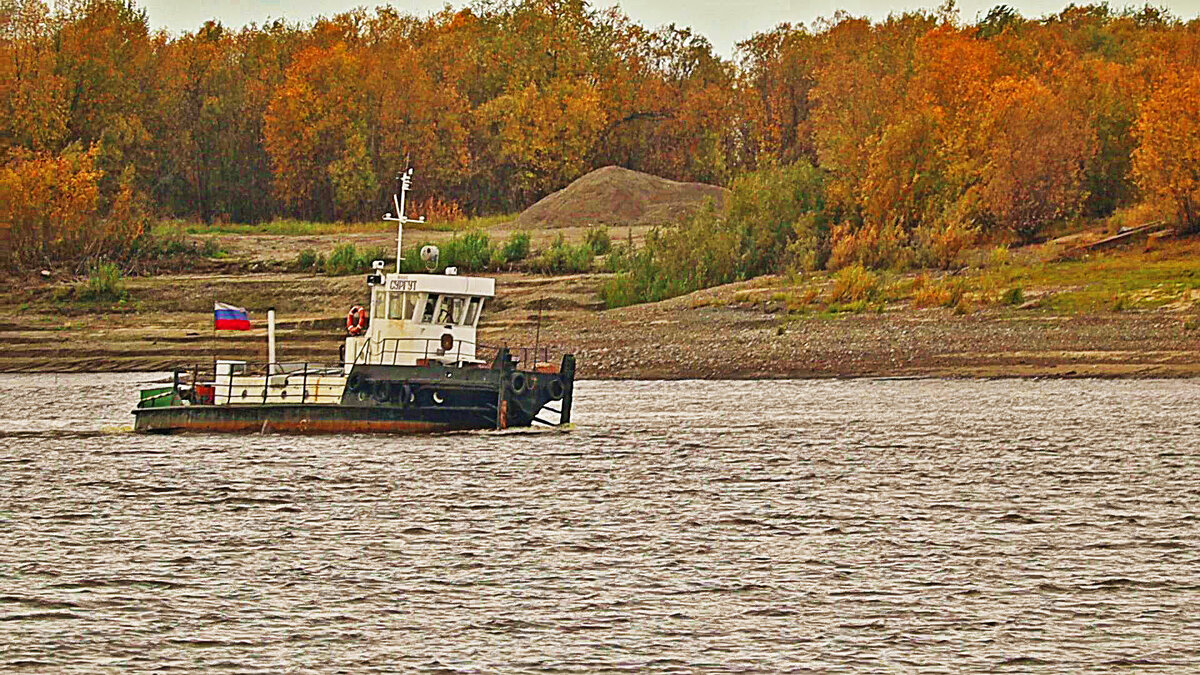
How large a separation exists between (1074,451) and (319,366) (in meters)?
14.8

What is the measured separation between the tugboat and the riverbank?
469 inches

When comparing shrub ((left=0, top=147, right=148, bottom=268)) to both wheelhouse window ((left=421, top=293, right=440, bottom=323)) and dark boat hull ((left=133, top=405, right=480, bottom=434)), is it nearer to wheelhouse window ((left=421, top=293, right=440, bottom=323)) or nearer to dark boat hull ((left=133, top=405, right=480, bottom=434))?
dark boat hull ((left=133, top=405, right=480, bottom=434))

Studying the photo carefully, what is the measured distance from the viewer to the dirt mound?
A: 3009 inches

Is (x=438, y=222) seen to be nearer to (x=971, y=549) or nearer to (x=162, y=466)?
(x=162, y=466)

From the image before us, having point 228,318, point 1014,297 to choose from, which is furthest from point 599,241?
point 228,318

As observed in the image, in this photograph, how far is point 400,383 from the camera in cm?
3328

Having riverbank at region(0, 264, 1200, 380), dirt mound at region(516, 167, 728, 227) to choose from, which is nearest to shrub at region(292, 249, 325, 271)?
riverbank at region(0, 264, 1200, 380)

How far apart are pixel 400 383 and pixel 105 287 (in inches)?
1270

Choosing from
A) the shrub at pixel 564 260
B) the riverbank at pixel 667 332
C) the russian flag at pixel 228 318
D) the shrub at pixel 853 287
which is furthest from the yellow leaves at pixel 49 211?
the russian flag at pixel 228 318

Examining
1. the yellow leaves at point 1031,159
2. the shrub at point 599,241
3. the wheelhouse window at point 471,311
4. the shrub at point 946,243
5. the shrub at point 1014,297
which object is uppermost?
the yellow leaves at point 1031,159

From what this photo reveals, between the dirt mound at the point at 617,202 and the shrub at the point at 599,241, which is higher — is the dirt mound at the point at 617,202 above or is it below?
above

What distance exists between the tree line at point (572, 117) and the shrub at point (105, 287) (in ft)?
8.58

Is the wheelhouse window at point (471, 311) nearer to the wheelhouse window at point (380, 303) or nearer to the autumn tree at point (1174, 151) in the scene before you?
the wheelhouse window at point (380, 303)

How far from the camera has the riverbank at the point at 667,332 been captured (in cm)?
4716
